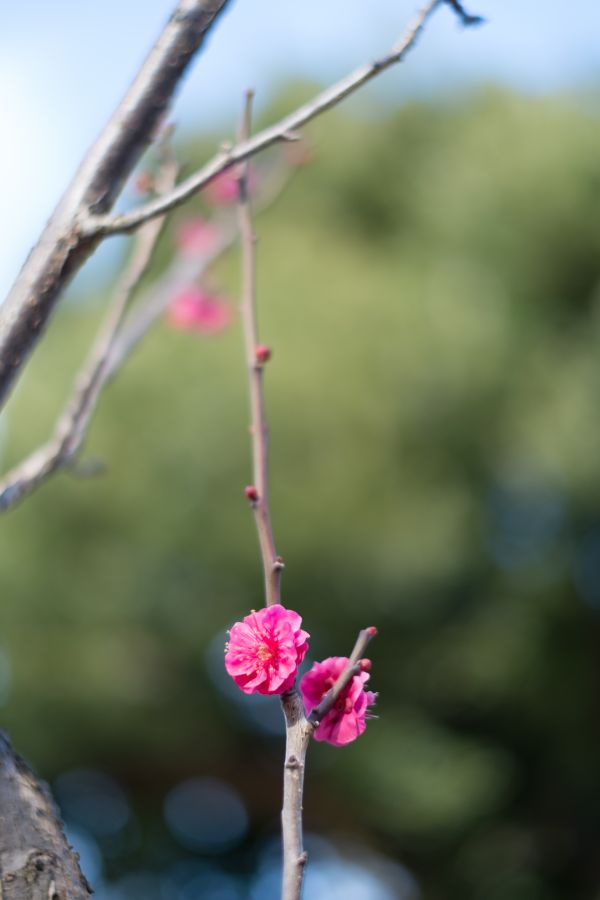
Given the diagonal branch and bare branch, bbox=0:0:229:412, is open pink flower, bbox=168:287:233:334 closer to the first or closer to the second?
the diagonal branch

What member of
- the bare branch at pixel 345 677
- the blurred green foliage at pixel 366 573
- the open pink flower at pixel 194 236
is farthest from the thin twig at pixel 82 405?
the blurred green foliage at pixel 366 573

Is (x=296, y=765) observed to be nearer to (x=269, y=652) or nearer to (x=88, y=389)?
(x=269, y=652)

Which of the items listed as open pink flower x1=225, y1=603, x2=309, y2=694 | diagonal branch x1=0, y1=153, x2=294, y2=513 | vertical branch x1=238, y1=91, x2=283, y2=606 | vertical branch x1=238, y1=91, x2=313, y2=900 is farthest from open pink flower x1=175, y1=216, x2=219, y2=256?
open pink flower x1=225, y1=603, x2=309, y2=694

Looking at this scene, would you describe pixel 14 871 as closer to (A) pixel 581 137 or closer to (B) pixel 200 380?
(B) pixel 200 380

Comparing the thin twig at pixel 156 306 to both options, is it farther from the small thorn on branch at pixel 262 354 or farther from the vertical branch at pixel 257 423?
the small thorn on branch at pixel 262 354

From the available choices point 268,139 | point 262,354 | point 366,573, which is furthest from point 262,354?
point 366,573
